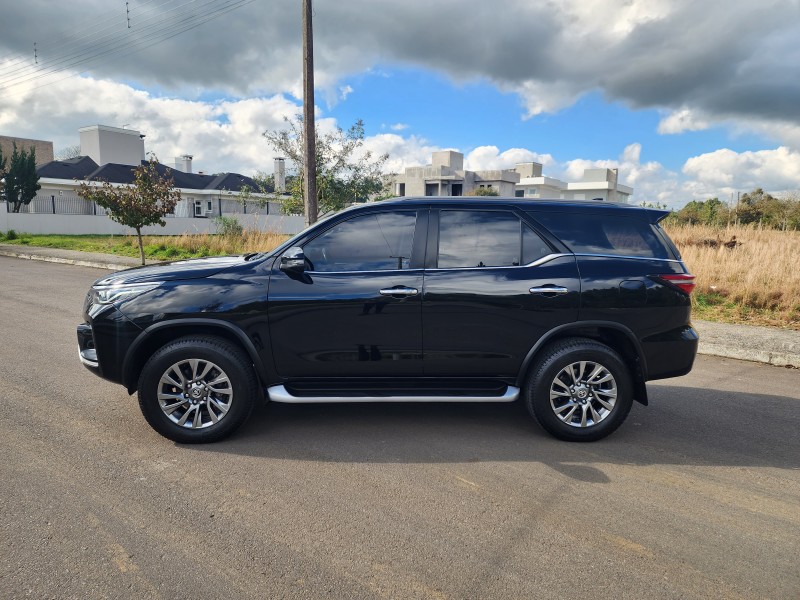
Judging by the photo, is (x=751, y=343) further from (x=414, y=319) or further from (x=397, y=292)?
(x=397, y=292)

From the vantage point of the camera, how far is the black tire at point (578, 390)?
172 inches

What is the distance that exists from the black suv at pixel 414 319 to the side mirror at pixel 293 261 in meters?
0.01

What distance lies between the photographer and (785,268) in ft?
33.6

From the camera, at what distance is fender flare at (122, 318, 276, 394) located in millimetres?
4223

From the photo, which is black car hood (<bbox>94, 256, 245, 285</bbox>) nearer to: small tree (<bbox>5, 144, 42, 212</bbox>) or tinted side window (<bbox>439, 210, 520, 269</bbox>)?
tinted side window (<bbox>439, 210, 520, 269</bbox>)

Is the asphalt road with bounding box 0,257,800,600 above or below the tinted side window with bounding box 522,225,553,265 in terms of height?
below

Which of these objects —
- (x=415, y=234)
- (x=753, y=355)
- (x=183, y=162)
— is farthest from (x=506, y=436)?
(x=183, y=162)

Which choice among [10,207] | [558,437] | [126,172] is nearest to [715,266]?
[558,437]

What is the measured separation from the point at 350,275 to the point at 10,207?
3814 cm

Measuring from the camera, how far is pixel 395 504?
340cm

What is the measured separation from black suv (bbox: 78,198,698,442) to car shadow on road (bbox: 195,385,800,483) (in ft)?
0.92

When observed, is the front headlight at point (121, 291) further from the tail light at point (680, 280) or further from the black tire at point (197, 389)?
the tail light at point (680, 280)

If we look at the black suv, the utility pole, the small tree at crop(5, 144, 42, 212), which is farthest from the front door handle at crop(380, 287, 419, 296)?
the small tree at crop(5, 144, 42, 212)

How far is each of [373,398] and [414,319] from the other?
71 cm
